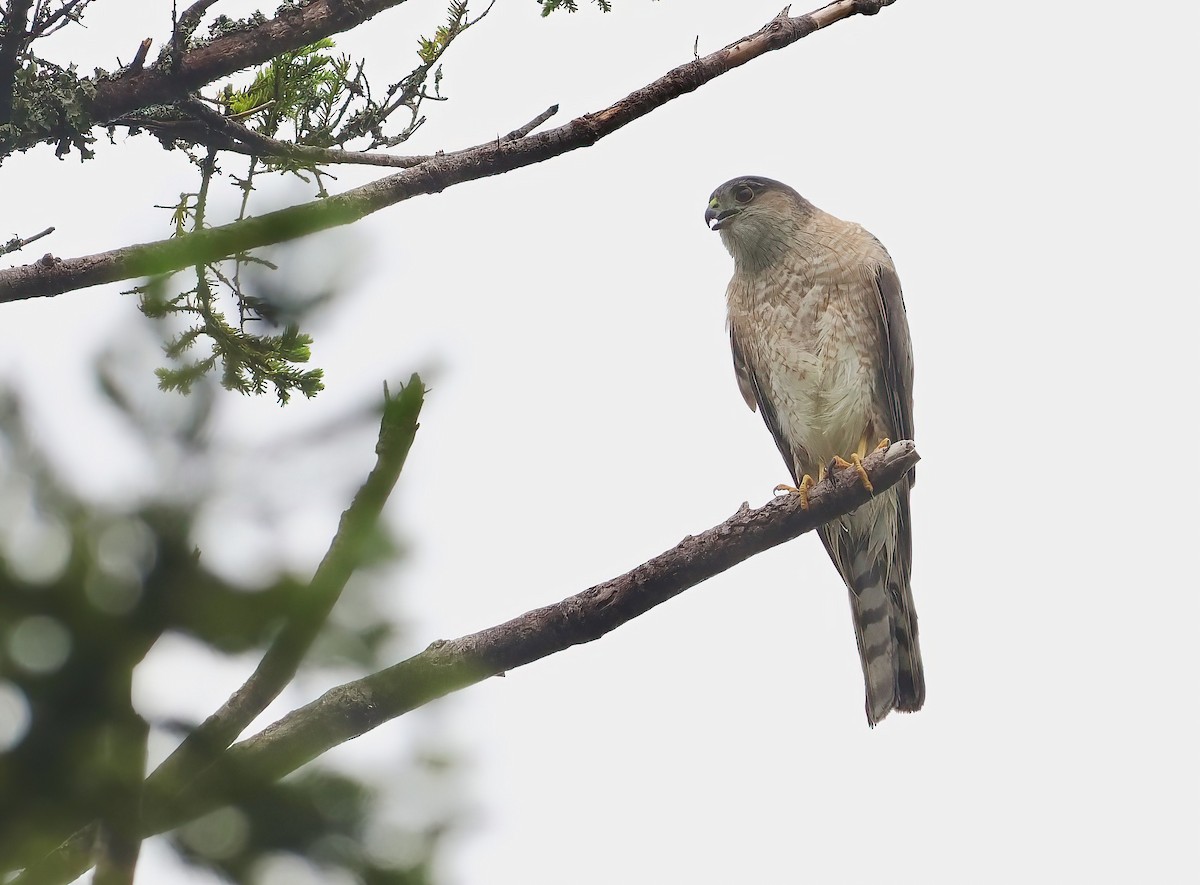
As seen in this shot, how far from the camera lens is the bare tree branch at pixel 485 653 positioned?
954 millimetres

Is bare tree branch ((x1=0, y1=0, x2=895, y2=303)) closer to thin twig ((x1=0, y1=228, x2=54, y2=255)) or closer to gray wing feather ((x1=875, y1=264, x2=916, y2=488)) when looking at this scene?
thin twig ((x1=0, y1=228, x2=54, y2=255))

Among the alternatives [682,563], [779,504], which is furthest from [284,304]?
[779,504]

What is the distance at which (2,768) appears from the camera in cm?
86

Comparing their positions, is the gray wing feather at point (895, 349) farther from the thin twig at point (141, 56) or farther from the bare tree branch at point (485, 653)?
the thin twig at point (141, 56)

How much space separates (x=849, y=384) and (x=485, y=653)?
377 centimetres

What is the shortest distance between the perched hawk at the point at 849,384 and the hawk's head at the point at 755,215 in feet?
0.05

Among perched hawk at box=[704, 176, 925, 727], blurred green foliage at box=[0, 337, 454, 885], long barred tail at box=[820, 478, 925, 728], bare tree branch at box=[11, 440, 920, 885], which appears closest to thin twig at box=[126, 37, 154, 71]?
bare tree branch at box=[11, 440, 920, 885]

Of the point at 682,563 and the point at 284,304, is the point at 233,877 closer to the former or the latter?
the point at 284,304

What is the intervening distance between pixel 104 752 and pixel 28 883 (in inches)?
4.5

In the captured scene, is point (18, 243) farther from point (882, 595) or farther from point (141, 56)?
point (882, 595)

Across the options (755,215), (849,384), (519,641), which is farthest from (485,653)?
(755,215)

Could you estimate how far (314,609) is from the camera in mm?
959

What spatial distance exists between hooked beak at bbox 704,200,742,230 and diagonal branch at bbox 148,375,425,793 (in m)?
5.89

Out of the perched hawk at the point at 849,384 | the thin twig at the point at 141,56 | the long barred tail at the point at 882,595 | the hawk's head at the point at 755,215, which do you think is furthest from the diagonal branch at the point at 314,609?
the hawk's head at the point at 755,215
